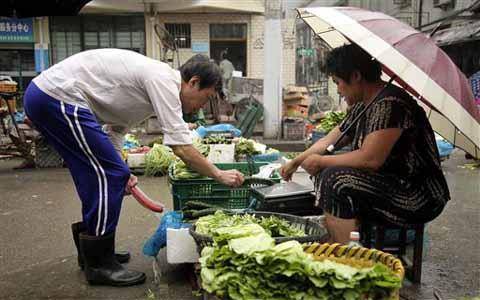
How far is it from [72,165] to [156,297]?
3.46 feet

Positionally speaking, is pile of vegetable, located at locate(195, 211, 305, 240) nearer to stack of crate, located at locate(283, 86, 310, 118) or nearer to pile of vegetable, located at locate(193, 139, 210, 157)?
pile of vegetable, located at locate(193, 139, 210, 157)

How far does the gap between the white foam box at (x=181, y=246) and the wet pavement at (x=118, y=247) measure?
232mm

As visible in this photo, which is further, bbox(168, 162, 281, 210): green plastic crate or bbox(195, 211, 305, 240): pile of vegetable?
bbox(168, 162, 281, 210): green plastic crate

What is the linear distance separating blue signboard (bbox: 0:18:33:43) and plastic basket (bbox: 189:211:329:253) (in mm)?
13796

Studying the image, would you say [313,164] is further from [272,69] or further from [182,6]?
[182,6]

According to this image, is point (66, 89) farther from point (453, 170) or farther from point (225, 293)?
point (453, 170)

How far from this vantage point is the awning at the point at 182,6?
46.3 feet

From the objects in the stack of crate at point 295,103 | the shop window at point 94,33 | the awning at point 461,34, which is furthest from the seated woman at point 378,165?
the shop window at point 94,33

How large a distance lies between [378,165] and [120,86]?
1.76 metres

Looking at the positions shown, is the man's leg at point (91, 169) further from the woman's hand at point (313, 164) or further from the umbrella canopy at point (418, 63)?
the umbrella canopy at point (418, 63)

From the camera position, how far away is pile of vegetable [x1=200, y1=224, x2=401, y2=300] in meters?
2.00

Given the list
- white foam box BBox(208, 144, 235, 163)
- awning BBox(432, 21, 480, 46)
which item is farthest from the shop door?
white foam box BBox(208, 144, 235, 163)

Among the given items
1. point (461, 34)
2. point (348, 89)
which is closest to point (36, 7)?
point (348, 89)

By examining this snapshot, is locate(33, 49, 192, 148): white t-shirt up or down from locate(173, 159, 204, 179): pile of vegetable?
up
